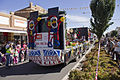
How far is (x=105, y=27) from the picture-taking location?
9.57 m

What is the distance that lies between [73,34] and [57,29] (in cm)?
884

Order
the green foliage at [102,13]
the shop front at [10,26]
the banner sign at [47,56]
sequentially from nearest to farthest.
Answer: the banner sign at [47,56] → the green foliage at [102,13] → the shop front at [10,26]

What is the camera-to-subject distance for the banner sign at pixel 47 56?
524cm

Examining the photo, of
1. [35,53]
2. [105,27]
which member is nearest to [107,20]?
[105,27]

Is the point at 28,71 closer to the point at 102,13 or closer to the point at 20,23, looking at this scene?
the point at 102,13

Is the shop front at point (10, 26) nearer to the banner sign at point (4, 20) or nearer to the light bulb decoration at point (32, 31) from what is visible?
the banner sign at point (4, 20)

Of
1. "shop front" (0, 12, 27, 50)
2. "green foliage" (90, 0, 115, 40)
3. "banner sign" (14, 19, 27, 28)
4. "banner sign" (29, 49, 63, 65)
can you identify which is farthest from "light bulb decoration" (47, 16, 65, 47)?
"banner sign" (14, 19, 27, 28)

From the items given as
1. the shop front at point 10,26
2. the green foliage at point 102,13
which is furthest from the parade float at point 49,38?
the shop front at point 10,26

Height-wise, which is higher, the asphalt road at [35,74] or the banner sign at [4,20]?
the banner sign at [4,20]

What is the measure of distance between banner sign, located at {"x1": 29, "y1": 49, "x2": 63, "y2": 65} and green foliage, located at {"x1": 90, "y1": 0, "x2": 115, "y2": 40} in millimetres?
5972

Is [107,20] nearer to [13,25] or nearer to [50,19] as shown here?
[50,19]

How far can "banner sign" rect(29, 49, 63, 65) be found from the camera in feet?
17.2

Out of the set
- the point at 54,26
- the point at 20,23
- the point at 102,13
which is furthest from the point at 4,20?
the point at 102,13

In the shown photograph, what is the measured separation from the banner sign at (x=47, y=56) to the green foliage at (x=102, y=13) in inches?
235
